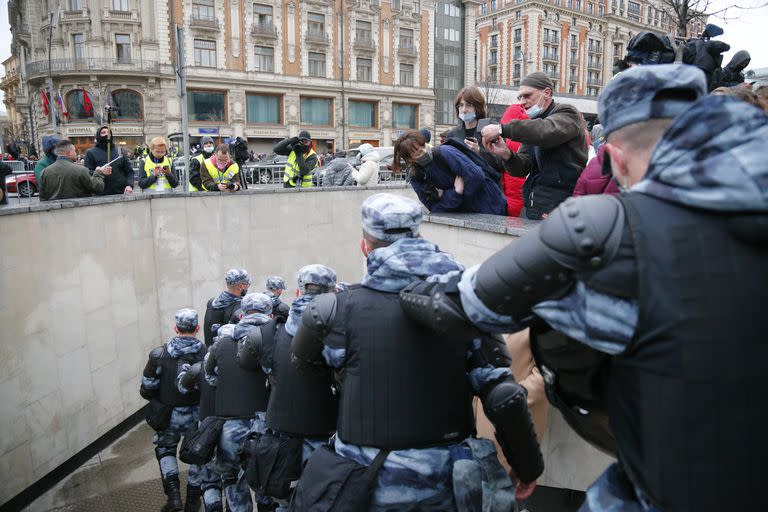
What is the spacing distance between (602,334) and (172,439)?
5.75 m

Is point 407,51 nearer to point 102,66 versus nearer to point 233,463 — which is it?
point 102,66

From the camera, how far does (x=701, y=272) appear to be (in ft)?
4.00

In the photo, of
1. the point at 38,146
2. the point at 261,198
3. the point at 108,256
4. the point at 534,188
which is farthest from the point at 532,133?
the point at 38,146

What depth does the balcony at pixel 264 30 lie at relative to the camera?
39688 millimetres

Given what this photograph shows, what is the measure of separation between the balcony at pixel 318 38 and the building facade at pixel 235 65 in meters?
0.08

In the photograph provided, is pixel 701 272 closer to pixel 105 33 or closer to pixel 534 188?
pixel 534 188

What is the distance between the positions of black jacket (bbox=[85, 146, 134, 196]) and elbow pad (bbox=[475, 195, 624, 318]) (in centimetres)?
780

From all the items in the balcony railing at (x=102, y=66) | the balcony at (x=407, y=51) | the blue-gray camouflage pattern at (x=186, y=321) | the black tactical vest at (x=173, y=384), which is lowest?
the black tactical vest at (x=173, y=384)

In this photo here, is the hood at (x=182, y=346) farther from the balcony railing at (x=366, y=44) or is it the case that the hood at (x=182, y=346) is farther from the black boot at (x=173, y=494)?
the balcony railing at (x=366, y=44)

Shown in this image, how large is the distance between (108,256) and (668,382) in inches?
287

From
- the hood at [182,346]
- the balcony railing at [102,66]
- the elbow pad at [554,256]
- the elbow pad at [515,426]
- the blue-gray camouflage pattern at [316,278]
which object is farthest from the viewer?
the balcony railing at [102,66]

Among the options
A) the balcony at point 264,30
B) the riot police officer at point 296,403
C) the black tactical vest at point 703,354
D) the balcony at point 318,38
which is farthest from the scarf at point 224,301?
the balcony at point 318,38

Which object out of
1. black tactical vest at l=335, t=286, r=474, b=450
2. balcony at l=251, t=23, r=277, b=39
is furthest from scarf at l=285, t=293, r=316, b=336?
balcony at l=251, t=23, r=277, b=39

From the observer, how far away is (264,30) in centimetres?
4003
